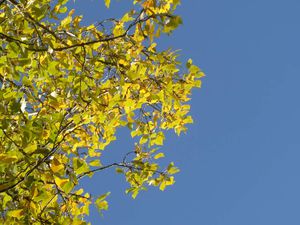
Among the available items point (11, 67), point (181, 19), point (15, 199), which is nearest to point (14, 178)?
point (15, 199)

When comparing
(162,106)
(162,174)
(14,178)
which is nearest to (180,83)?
(162,106)

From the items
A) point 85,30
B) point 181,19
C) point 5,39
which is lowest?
point 181,19

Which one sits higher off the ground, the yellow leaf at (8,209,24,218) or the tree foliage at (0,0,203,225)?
the tree foliage at (0,0,203,225)

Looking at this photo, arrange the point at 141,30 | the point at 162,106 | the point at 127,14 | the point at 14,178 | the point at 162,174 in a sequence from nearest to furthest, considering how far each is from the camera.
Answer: the point at 14,178
the point at 141,30
the point at 127,14
the point at 162,174
the point at 162,106

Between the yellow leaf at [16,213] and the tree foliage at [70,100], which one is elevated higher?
the tree foliage at [70,100]

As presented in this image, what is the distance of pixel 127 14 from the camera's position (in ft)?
16.9

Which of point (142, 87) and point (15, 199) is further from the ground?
point (142, 87)

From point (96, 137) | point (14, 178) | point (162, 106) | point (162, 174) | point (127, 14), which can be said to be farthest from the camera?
point (96, 137)

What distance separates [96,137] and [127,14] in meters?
2.04

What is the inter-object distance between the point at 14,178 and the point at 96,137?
285cm

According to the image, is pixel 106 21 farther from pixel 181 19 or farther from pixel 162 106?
pixel 181 19

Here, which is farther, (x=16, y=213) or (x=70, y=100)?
(x=70, y=100)

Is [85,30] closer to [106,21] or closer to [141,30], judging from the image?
[106,21]

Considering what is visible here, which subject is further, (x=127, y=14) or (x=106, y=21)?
(x=106, y=21)
